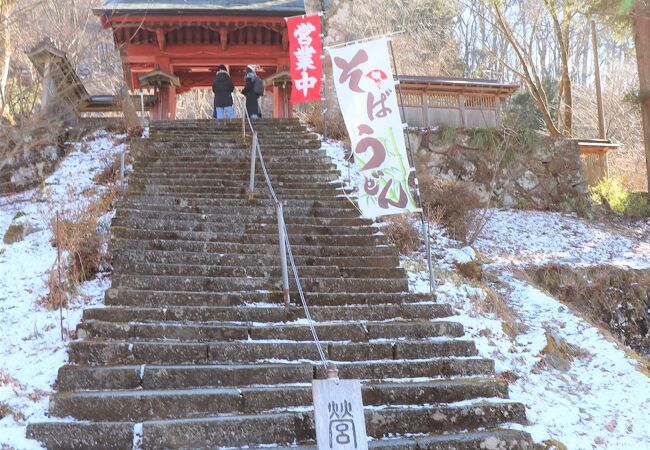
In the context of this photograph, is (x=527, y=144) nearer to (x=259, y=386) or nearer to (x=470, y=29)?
(x=259, y=386)

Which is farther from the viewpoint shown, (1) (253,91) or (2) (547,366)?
(1) (253,91)

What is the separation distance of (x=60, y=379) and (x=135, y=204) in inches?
149

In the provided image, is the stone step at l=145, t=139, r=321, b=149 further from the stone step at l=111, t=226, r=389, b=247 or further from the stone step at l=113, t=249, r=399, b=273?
the stone step at l=113, t=249, r=399, b=273

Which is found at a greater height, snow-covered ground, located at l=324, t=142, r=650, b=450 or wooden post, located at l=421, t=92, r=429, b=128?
wooden post, located at l=421, t=92, r=429, b=128

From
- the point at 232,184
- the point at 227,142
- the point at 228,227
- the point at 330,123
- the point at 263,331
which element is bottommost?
the point at 263,331

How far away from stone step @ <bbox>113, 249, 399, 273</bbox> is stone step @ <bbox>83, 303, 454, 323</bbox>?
3.33ft

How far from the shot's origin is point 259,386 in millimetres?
4766

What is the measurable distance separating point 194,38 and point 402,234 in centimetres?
985

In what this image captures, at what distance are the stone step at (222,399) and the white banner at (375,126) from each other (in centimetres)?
258

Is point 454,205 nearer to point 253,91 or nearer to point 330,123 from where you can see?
point 330,123

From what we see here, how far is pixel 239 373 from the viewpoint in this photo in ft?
15.7

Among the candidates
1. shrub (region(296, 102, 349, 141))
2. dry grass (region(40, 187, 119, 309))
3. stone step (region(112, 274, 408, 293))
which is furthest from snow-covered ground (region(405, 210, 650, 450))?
dry grass (region(40, 187, 119, 309))

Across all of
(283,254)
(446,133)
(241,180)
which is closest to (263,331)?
(283,254)

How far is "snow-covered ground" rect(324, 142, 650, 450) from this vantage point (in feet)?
17.3
